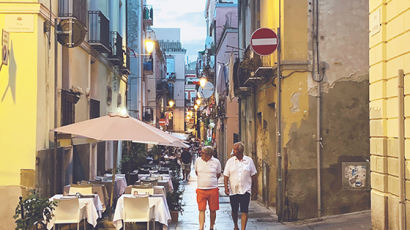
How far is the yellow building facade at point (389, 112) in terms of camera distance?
7770mm

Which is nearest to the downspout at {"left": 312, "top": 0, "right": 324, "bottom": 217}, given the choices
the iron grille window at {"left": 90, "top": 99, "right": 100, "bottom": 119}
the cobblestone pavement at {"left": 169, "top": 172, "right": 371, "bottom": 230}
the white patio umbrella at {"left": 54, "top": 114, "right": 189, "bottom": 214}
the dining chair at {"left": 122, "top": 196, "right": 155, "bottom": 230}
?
the cobblestone pavement at {"left": 169, "top": 172, "right": 371, "bottom": 230}

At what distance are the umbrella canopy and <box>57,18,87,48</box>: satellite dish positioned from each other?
297 centimetres


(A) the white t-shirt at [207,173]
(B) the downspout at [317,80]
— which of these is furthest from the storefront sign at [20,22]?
(B) the downspout at [317,80]

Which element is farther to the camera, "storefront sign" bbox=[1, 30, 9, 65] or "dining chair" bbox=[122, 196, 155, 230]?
"storefront sign" bbox=[1, 30, 9, 65]

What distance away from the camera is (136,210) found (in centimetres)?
1003

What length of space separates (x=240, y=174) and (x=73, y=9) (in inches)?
278

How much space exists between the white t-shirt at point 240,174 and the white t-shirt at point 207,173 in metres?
0.26

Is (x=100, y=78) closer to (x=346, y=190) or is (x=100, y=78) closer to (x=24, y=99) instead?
(x=24, y=99)

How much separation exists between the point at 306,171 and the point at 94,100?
28.0ft

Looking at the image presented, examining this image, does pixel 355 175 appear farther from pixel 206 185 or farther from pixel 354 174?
pixel 206 185

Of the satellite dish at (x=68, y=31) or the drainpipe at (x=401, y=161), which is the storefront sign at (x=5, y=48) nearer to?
the satellite dish at (x=68, y=31)

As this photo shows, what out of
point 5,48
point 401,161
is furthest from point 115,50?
point 401,161

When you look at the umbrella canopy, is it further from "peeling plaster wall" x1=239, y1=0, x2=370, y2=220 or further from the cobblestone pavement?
"peeling plaster wall" x1=239, y1=0, x2=370, y2=220

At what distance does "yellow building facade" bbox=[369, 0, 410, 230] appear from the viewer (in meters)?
7.77
